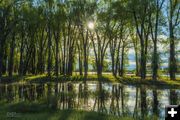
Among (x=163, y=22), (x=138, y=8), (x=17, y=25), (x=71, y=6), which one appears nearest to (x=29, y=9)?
(x=17, y=25)

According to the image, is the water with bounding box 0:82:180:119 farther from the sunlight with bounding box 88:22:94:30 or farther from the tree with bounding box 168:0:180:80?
the sunlight with bounding box 88:22:94:30

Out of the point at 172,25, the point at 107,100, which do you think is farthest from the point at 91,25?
the point at 107,100

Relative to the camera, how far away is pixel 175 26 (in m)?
72.7

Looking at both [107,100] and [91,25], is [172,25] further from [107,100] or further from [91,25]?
[107,100]

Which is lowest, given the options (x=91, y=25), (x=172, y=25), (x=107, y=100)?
(x=107, y=100)

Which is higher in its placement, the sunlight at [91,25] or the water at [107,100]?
the sunlight at [91,25]

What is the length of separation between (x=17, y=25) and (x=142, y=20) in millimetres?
27597

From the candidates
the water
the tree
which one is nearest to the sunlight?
the tree

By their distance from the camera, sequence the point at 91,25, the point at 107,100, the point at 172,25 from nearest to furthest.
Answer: the point at 107,100
the point at 172,25
the point at 91,25

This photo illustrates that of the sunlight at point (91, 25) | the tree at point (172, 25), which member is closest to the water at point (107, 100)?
the tree at point (172, 25)

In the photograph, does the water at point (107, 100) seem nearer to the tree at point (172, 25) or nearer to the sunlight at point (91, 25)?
the tree at point (172, 25)

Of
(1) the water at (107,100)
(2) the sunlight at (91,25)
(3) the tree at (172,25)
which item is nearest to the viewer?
(1) the water at (107,100)

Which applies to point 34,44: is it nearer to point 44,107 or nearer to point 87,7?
point 87,7

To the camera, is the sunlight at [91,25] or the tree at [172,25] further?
the sunlight at [91,25]
